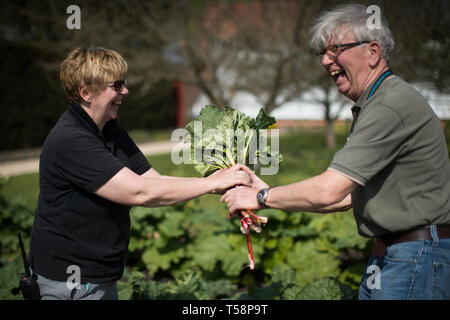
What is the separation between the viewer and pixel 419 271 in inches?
76.8

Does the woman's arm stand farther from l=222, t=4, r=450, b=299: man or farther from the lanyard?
the lanyard

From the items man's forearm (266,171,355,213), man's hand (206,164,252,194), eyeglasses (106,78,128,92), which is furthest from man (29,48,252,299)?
man's forearm (266,171,355,213)

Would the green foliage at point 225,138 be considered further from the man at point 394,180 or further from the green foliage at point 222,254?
the green foliage at point 222,254

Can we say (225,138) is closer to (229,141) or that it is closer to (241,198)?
(229,141)

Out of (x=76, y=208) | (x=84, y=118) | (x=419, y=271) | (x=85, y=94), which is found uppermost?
(x=85, y=94)

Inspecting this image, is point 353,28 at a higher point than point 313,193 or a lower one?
higher

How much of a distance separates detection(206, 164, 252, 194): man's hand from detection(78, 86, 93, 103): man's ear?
2.74 ft

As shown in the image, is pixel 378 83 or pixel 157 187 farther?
pixel 157 187

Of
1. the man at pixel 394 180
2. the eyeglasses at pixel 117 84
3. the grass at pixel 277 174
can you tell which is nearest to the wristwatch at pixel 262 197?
the man at pixel 394 180

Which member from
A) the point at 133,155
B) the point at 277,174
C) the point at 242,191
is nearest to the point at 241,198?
the point at 242,191

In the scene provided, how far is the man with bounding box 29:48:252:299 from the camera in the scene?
2213 millimetres

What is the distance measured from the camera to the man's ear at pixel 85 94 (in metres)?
2.38

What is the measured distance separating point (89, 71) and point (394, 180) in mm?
1654

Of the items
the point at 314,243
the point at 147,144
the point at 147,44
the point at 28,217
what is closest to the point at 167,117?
the point at 147,144
